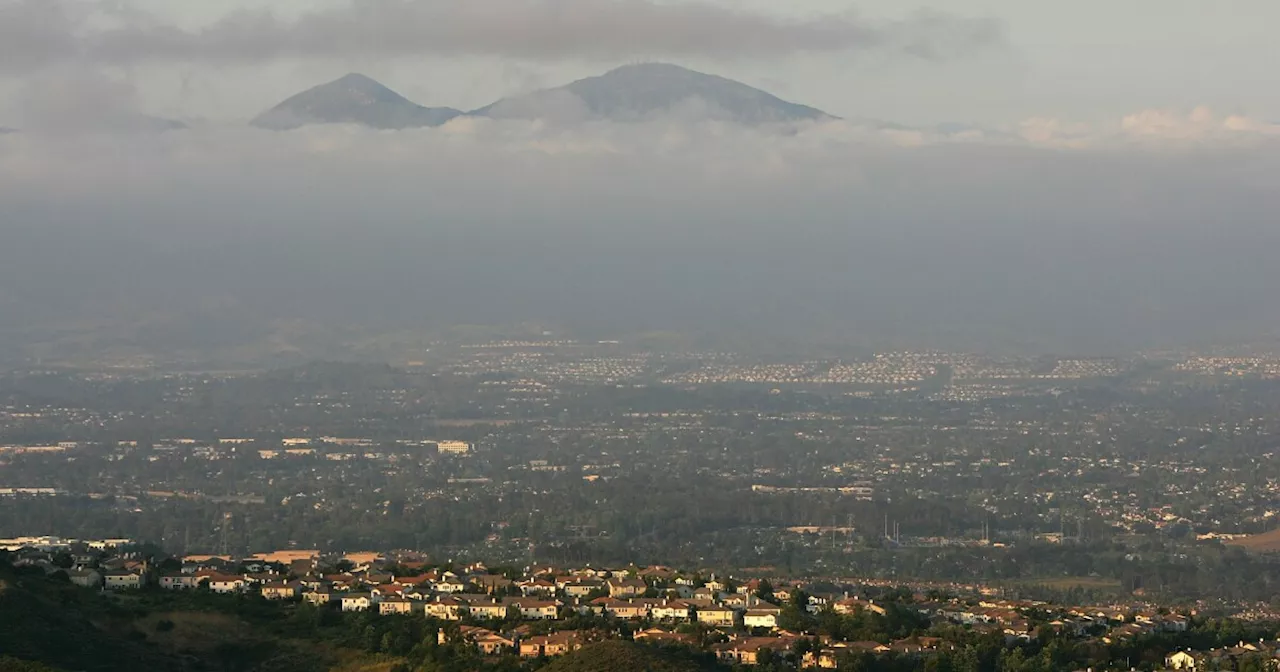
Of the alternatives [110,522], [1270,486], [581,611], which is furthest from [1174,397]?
[581,611]

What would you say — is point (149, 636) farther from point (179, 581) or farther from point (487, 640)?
point (179, 581)

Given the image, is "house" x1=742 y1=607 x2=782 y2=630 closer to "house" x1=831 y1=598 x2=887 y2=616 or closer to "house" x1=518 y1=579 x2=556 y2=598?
"house" x1=831 y1=598 x2=887 y2=616

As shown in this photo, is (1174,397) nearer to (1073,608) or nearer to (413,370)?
(413,370)

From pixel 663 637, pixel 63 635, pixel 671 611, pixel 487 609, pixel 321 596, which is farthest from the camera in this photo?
pixel 321 596

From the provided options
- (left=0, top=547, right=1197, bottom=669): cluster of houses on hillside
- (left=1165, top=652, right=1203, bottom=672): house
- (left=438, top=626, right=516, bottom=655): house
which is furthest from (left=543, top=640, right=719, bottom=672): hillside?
(left=1165, top=652, right=1203, bottom=672): house

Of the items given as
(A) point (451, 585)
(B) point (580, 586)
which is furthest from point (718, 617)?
(A) point (451, 585)

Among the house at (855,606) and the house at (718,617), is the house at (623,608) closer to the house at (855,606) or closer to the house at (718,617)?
the house at (718,617)
